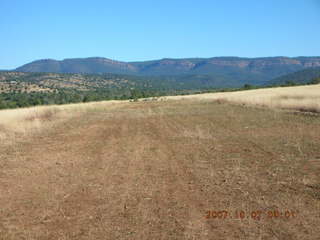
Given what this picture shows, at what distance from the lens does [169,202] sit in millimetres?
6633

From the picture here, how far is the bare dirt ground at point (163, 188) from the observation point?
5.48m

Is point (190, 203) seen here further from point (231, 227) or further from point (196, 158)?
point (196, 158)

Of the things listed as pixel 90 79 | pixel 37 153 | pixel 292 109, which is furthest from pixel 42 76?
pixel 37 153

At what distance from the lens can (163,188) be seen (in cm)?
752

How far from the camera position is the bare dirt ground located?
5.48 meters
